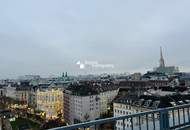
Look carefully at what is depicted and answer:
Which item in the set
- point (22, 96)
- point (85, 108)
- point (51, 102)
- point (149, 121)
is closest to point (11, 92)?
point (22, 96)

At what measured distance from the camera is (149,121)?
7500 millimetres

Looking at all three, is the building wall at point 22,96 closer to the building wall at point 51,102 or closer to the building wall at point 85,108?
the building wall at point 51,102

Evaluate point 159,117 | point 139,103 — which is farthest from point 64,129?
point 139,103

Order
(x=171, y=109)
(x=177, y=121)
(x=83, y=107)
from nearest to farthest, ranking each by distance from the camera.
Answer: (x=171, y=109)
(x=177, y=121)
(x=83, y=107)

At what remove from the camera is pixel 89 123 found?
5.76m

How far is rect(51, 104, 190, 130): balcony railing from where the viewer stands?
20.2 feet

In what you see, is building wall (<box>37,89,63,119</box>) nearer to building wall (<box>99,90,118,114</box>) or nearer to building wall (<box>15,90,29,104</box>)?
building wall (<box>99,90,118,114</box>)

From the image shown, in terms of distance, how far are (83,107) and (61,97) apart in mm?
19844

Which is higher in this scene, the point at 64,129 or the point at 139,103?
the point at 64,129

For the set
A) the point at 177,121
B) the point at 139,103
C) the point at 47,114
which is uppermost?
the point at 177,121

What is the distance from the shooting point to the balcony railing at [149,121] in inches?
243

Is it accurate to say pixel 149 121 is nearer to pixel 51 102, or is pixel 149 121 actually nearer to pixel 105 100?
pixel 105 100

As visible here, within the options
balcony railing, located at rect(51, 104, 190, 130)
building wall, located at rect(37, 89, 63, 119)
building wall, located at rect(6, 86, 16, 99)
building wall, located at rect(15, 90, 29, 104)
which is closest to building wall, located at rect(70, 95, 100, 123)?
building wall, located at rect(37, 89, 63, 119)

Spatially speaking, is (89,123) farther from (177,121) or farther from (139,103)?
(139,103)
